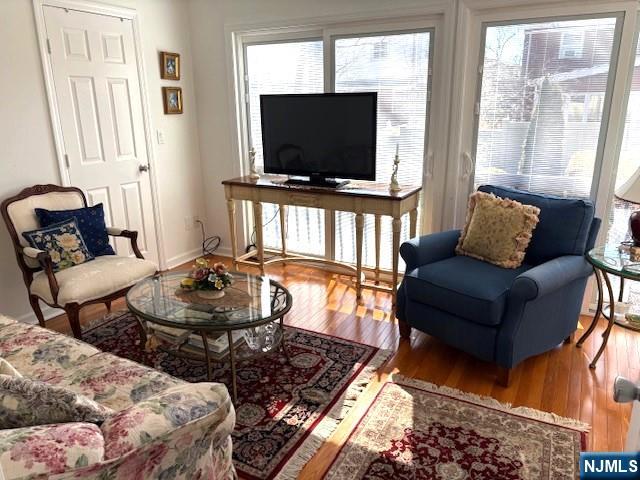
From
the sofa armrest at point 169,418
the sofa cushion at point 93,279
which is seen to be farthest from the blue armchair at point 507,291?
the sofa cushion at point 93,279

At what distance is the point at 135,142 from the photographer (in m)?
4.00

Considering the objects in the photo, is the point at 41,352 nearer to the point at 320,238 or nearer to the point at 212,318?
the point at 212,318

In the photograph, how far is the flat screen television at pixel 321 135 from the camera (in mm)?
3477

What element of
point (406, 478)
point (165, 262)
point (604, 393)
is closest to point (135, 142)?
point (165, 262)

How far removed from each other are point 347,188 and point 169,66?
198 cm

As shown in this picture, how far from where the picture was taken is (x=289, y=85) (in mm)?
4156

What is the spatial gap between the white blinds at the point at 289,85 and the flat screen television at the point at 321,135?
17.4 inches

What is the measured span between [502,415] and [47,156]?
3.33m

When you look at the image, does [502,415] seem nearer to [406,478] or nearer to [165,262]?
[406,478]

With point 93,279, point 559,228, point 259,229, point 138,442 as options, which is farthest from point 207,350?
point 559,228

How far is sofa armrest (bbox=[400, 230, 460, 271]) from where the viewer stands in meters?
2.92

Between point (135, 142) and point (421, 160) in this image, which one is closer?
point (421, 160)

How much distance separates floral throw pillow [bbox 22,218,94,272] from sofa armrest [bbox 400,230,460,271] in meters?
2.09

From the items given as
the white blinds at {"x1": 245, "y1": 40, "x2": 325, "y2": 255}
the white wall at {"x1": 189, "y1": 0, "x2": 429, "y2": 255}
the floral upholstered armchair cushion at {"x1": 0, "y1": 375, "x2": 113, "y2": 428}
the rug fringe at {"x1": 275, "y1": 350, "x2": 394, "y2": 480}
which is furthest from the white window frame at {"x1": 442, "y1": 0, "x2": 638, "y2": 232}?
the floral upholstered armchair cushion at {"x1": 0, "y1": 375, "x2": 113, "y2": 428}
